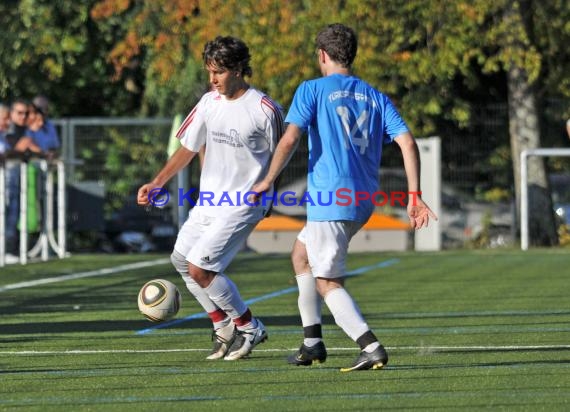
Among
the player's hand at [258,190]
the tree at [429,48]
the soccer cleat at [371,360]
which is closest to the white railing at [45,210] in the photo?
the tree at [429,48]

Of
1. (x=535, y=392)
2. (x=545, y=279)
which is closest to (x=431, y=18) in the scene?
(x=545, y=279)

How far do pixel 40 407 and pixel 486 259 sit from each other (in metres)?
14.8

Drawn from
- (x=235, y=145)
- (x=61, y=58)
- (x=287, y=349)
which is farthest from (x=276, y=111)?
(x=61, y=58)

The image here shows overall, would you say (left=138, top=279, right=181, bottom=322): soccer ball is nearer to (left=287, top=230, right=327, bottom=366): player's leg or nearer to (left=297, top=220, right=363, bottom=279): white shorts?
(left=287, top=230, right=327, bottom=366): player's leg

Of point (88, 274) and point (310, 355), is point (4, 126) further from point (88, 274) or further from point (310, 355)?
point (310, 355)

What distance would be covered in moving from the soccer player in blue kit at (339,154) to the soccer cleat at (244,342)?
2.37 feet

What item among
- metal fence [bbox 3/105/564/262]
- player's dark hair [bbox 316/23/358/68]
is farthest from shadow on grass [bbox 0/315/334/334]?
metal fence [bbox 3/105/564/262]

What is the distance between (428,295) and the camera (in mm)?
15172

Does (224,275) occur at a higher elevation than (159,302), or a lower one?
higher

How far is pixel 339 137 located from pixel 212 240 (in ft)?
3.97

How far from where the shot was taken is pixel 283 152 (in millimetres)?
8938

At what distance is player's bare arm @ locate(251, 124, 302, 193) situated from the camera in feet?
29.2

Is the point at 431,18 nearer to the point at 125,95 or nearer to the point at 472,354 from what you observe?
the point at 125,95

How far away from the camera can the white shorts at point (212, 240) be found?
385 inches
